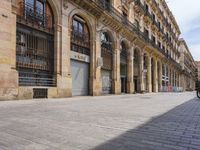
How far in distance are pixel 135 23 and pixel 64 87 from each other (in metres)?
17.8

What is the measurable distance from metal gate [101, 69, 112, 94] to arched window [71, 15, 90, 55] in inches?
133

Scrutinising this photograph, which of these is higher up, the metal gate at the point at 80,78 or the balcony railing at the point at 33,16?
the balcony railing at the point at 33,16

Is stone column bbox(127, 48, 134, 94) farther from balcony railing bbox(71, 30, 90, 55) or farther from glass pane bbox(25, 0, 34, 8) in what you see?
glass pane bbox(25, 0, 34, 8)

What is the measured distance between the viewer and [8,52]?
483 inches

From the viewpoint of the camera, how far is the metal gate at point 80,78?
18.2 m

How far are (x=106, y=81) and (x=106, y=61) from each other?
1.88 meters

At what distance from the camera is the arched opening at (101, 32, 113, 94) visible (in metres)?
22.7

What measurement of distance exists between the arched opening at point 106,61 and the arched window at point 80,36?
265 centimetres

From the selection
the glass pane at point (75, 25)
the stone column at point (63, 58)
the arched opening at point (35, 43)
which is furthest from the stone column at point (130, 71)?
the arched opening at point (35, 43)

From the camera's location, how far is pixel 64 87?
16141 mm

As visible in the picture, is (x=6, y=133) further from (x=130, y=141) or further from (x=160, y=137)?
(x=160, y=137)

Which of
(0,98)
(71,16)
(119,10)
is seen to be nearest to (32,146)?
(0,98)

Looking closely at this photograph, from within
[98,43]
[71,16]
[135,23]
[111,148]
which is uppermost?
[135,23]

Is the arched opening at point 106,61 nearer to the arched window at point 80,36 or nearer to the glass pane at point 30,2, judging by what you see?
the arched window at point 80,36
